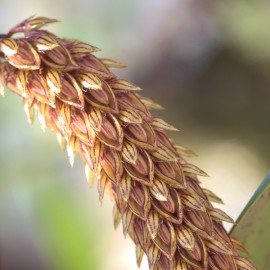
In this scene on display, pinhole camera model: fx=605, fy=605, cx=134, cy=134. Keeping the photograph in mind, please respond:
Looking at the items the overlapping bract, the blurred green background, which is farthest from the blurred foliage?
the blurred green background

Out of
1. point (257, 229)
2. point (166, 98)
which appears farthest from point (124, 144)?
point (166, 98)

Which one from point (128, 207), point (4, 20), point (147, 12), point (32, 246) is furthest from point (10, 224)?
point (128, 207)

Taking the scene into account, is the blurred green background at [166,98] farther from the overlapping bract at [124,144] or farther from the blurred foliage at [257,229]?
the overlapping bract at [124,144]

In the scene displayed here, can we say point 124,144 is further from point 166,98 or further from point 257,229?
point 166,98

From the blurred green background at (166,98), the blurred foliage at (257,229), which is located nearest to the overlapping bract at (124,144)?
the blurred foliage at (257,229)

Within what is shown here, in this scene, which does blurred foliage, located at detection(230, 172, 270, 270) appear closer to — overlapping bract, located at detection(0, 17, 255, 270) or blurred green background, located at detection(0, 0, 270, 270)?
overlapping bract, located at detection(0, 17, 255, 270)
